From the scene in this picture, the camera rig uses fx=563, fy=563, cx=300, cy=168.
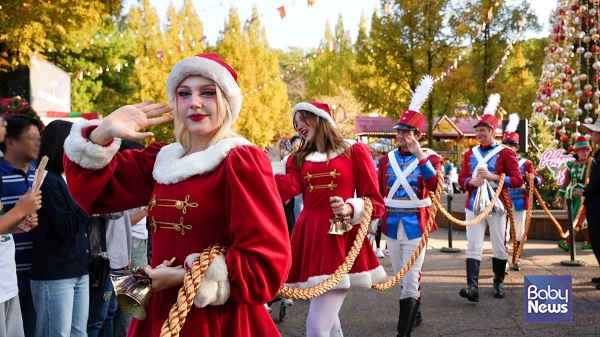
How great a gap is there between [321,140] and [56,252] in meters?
2.18

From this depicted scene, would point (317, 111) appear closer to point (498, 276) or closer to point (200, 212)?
point (200, 212)

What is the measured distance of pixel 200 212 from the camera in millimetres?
2164

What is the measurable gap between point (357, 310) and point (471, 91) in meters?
19.8

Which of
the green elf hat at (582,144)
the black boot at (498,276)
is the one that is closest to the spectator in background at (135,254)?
the black boot at (498,276)

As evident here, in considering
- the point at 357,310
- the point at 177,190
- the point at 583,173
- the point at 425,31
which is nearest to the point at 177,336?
the point at 177,190

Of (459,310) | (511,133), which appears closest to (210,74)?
(459,310)

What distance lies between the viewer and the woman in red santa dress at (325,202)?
4199 mm

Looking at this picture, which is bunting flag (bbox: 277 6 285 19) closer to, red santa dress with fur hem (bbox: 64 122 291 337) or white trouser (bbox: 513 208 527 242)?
white trouser (bbox: 513 208 527 242)

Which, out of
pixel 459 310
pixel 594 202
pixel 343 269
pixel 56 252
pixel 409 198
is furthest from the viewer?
pixel 594 202

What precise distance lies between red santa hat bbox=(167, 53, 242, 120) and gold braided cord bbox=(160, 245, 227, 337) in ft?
2.23

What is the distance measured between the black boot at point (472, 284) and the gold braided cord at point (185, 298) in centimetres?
534

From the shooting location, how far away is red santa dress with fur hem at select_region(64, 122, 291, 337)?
2.04m

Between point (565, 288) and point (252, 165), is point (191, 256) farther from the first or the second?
point (565, 288)

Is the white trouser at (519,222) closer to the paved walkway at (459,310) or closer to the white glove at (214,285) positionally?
the paved walkway at (459,310)
